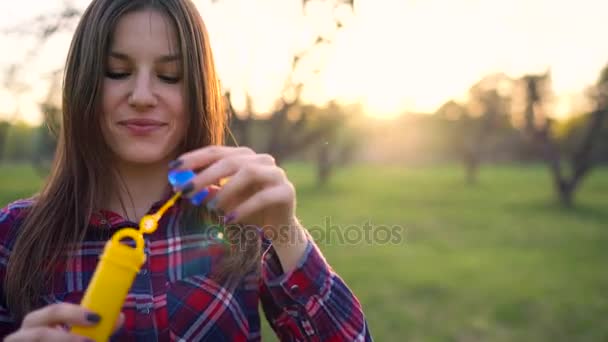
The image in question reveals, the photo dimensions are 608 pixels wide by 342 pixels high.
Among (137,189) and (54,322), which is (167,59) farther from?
(54,322)

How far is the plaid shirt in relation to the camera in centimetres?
128

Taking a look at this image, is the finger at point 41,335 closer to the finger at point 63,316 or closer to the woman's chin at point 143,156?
the finger at point 63,316

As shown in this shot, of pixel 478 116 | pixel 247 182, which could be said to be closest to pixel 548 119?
pixel 478 116

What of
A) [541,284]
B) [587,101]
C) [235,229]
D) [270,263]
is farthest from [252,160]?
[587,101]

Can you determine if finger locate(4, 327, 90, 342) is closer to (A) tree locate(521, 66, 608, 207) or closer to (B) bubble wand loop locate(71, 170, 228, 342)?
(B) bubble wand loop locate(71, 170, 228, 342)

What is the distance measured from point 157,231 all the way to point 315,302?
1.74ft

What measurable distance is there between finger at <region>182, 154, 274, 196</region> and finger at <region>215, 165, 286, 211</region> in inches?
0.6

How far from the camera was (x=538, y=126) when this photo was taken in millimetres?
11695

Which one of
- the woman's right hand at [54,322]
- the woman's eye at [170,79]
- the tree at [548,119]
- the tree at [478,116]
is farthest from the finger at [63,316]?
the tree at [478,116]

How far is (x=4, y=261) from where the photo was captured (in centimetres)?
142

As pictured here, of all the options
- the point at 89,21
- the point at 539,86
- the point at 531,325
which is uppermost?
the point at 89,21

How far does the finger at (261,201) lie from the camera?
1.10 metres

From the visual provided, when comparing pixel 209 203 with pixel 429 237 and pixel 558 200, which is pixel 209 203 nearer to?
pixel 429 237

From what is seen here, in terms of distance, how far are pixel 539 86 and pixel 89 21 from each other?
1130 cm
